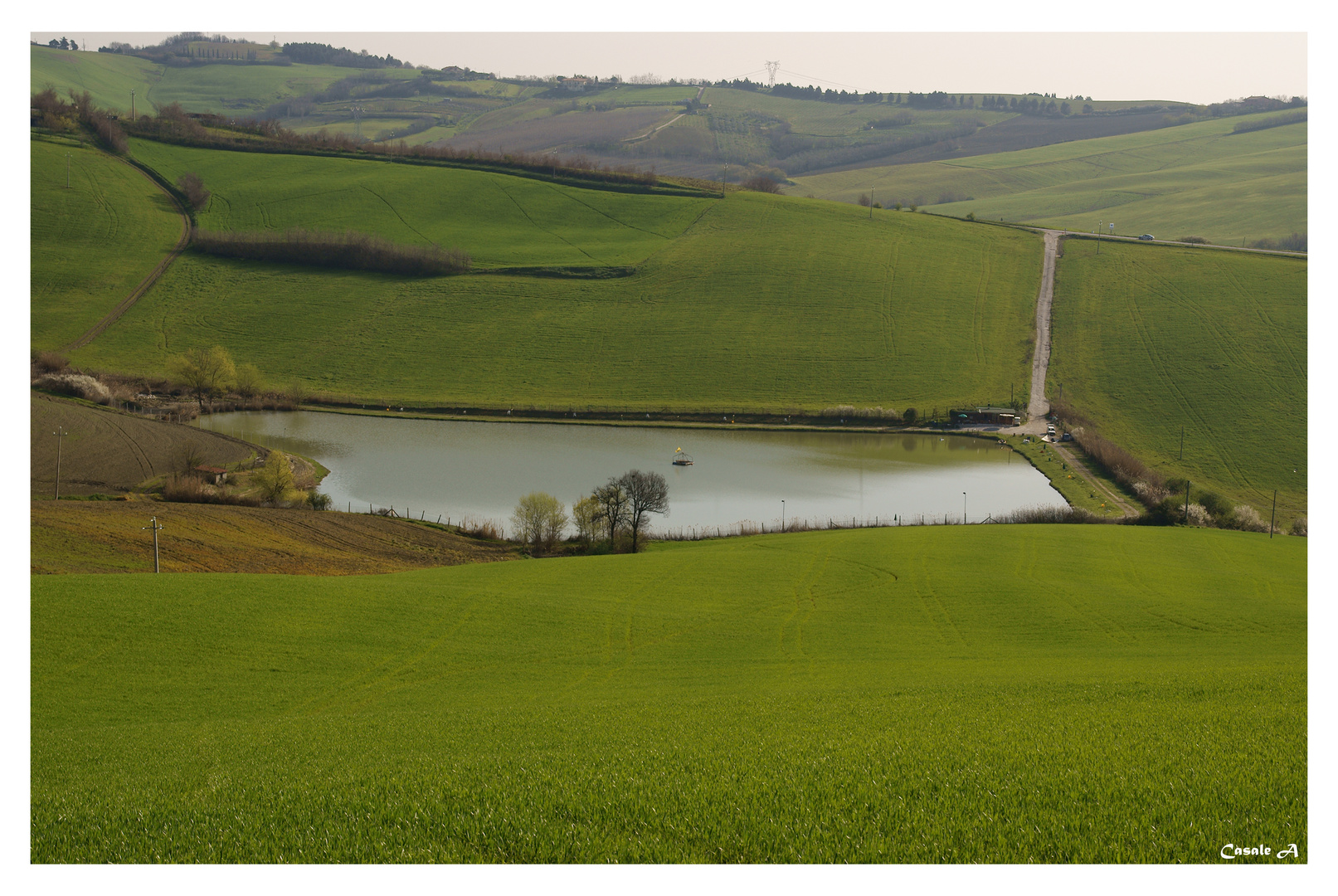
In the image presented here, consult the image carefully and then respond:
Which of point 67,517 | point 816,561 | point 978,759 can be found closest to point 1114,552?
point 816,561

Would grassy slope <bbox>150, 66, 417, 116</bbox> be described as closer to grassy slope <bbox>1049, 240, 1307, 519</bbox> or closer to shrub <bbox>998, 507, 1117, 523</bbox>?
grassy slope <bbox>1049, 240, 1307, 519</bbox>

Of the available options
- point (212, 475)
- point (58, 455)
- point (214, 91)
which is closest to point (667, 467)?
point (212, 475)

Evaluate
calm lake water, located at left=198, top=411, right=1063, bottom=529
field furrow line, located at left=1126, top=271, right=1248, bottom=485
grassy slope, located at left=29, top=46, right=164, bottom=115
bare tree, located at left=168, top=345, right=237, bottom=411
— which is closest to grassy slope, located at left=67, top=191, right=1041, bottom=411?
bare tree, located at left=168, top=345, right=237, bottom=411

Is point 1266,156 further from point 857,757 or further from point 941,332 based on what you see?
point 857,757

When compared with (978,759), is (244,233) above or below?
above

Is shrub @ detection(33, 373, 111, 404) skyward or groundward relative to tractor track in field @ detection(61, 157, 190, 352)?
groundward

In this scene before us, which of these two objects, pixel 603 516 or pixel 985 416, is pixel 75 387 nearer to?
pixel 603 516
